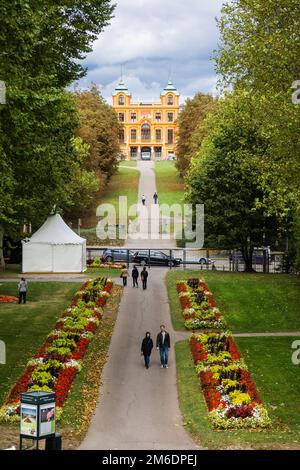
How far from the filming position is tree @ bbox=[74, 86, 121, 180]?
7669 cm

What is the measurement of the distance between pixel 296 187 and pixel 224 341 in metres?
7.20

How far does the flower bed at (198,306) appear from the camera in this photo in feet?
96.2

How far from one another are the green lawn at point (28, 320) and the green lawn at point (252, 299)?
5664mm

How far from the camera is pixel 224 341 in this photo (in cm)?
2544

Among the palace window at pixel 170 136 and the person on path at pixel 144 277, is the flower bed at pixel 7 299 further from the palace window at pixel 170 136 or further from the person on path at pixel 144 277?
the palace window at pixel 170 136

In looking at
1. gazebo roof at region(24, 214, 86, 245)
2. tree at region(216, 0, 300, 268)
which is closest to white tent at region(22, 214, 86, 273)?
gazebo roof at region(24, 214, 86, 245)

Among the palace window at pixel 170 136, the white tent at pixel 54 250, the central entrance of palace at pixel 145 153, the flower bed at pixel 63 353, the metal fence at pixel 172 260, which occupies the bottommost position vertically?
the metal fence at pixel 172 260

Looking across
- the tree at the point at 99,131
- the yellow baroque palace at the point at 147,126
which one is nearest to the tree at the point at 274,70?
the tree at the point at 99,131

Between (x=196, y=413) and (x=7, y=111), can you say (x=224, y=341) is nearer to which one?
(x=196, y=413)

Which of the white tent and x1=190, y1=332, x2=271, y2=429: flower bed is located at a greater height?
the white tent

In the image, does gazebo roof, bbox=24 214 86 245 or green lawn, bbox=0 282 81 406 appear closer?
green lawn, bbox=0 282 81 406

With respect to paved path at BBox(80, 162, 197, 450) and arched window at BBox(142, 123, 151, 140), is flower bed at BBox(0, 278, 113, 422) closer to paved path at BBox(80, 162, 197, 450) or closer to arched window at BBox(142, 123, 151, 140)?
paved path at BBox(80, 162, 197, 450)

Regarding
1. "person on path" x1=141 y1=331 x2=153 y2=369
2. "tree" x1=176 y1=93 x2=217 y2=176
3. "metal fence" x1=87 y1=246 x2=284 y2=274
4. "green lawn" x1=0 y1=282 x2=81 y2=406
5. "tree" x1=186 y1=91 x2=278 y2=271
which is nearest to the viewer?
"green lawn" x1=0 y1=282 x2=81 y2=406

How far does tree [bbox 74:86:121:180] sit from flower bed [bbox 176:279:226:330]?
40.1 m
